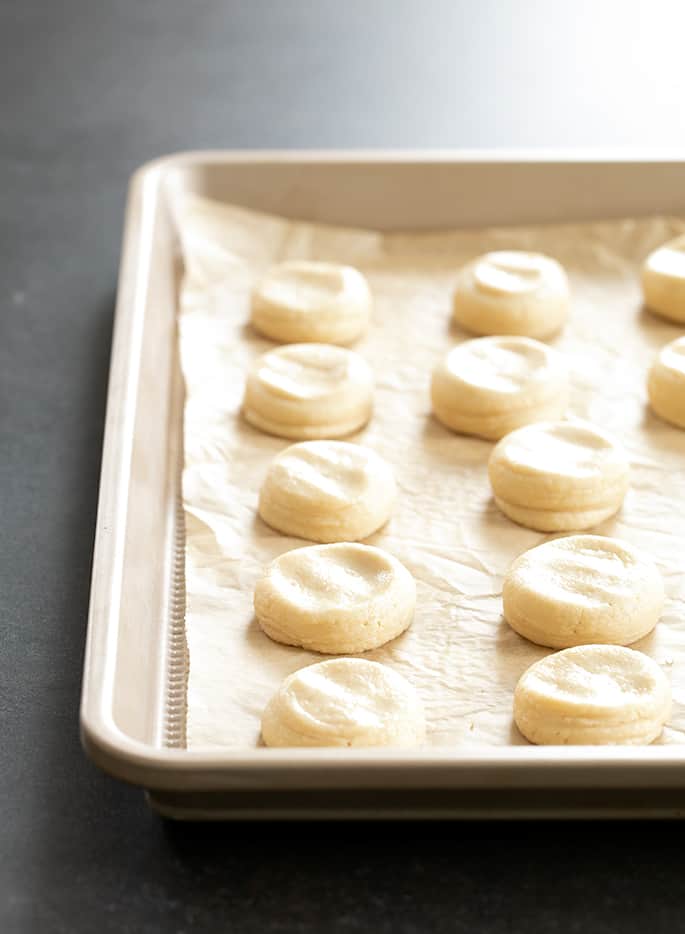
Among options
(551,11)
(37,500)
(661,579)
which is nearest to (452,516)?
(661,579)

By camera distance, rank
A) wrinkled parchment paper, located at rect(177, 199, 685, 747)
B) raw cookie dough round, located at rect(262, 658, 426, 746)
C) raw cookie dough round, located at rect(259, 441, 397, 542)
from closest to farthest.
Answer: raw cookie dough round, located at rect(262, 658, 426, 746)
wrinkled parchment paper, located at rect(177, 199, 685, 747)
raw cookie dough round, located at rect(259, 441, 397, 542)

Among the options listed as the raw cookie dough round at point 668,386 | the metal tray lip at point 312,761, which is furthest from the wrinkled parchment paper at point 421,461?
the metal tray lip at point 312,761

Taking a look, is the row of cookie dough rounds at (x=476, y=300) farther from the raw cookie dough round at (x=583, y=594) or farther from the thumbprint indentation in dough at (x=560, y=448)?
the raw cookie dough round at (x=583, y=594)

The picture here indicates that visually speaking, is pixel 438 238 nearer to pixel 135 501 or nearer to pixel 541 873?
pixel 135 501

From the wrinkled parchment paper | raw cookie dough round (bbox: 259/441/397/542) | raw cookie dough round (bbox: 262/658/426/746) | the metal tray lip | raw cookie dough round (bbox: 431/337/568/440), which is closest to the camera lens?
the metal tray lip

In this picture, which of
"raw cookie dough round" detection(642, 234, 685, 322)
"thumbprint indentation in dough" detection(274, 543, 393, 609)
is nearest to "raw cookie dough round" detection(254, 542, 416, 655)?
"thumbprint indentation in dough" detection(274, 543, 393, 609)

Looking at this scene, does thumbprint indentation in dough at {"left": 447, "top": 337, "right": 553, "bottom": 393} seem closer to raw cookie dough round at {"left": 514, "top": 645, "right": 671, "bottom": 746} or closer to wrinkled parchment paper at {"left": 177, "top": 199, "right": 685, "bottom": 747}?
wrinkled parchment paper at {"left": 177, "top": 199, "right": 685, "bottom": 747}
